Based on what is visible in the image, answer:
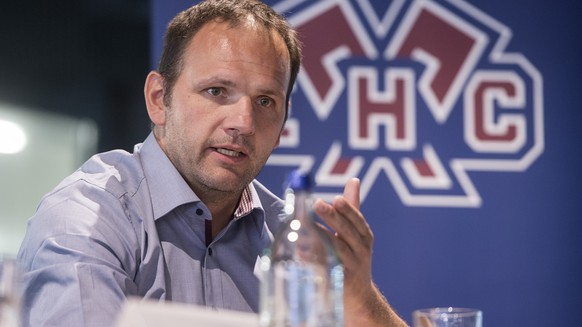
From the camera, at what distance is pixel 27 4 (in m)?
3.45

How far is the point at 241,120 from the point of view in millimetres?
1665

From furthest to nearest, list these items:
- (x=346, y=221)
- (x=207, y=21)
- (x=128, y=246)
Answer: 1. (x=207, y=21)
2. (x=128, y=246)
3. (x=346, y=221)

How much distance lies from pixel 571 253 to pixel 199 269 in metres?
1.99

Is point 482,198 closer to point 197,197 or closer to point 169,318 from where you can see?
point 197,197

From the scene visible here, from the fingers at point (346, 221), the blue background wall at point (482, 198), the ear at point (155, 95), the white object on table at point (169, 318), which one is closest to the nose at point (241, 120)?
the ear at point (155, 95)

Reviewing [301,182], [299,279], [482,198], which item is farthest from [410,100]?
[299,279]

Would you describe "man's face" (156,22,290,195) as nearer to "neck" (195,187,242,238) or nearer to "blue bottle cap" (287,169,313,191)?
"neck" (195,187,242,238)

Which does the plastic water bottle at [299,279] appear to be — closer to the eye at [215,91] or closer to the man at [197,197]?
the man at [197,197]

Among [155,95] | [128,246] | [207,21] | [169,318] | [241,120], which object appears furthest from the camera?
[155,95]

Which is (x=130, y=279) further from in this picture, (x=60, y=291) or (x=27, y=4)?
(x=27, y=4)

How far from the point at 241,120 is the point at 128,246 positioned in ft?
1.12

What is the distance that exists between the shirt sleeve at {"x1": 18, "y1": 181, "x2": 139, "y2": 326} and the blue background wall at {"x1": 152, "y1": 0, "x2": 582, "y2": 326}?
155 centimetres

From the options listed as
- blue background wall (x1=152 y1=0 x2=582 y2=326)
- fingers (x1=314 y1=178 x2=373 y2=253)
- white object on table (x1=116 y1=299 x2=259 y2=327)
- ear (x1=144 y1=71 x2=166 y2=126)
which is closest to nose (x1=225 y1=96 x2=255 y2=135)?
ear (x1=144 y1=71 x2=166 y2=126)

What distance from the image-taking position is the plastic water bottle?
0.80 m
